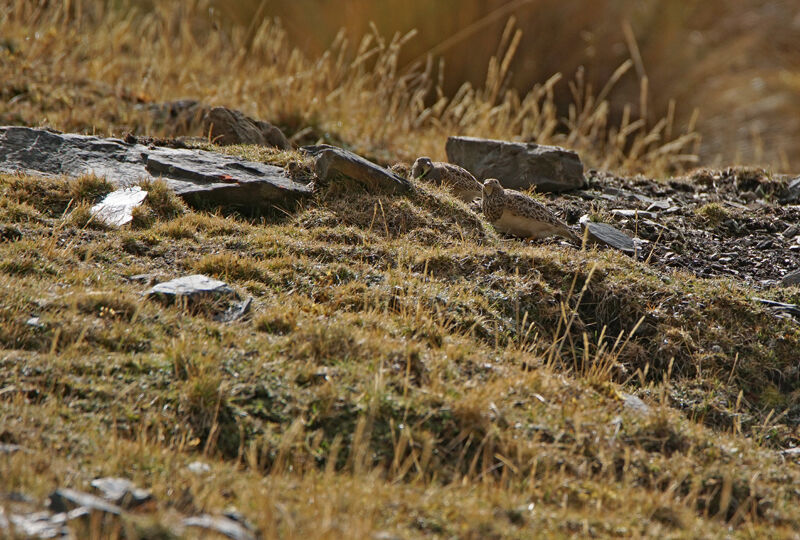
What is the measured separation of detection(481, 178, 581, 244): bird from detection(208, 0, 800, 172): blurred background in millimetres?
6385

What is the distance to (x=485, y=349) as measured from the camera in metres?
5.09

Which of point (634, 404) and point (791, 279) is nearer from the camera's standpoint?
point (634, 404)

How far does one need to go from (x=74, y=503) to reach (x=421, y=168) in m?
4.91

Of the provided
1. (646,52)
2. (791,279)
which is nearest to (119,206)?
(791,279)

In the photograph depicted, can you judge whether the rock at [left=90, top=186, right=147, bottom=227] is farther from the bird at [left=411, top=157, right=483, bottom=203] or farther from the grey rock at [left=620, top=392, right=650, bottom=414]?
the grey rock at [left=620, top=392, right=650, bottom=414]

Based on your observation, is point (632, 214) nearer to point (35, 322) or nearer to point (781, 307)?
point (781, 307)

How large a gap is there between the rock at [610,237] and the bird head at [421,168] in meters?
1.44

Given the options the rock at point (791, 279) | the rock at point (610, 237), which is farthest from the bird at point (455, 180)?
the rock at point (791, 279)

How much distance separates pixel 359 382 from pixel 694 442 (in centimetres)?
170

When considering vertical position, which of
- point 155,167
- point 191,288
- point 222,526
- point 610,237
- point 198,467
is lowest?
point 198,467

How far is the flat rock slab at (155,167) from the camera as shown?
6797 millimetres

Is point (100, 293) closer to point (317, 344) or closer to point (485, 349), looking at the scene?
point (317, 344)

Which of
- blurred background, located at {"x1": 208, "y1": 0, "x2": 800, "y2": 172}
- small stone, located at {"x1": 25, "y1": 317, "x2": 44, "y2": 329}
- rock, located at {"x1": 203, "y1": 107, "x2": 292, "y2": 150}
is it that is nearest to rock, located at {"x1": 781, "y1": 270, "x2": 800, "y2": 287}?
rock, located at {"x1": 203, "y1": 107, "x2": 292, "y2": 150}

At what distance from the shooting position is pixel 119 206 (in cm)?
636
